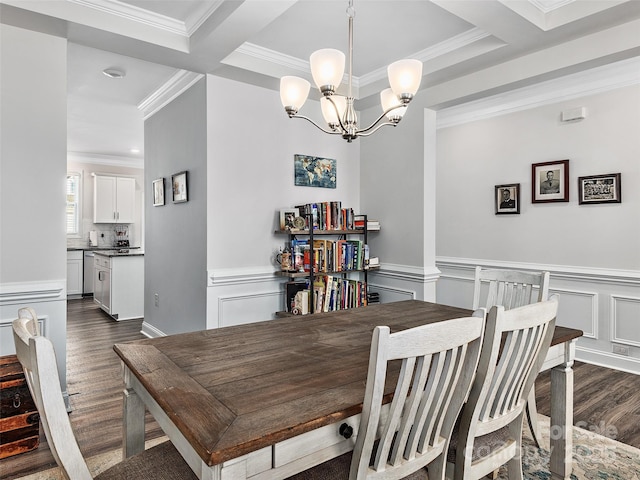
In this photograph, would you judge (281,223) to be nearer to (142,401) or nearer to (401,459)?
(142,401)

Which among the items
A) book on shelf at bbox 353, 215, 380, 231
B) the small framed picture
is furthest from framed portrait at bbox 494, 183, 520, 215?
the small framed picture

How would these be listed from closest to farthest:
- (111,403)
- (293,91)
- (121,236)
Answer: (293,91)
(111,403)
(121,236)

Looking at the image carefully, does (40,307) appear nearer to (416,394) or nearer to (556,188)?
(416,394)

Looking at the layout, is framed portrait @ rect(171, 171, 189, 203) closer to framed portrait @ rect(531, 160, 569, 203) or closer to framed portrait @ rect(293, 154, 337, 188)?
framed portrait @ rect(293, 154, 337, 188)

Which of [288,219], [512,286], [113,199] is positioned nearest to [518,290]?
[512,286]

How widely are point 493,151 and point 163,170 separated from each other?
356 cm

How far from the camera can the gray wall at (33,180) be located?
2.41 meters

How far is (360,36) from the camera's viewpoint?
9.75 ft

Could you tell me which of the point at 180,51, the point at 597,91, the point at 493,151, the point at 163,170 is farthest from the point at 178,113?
the point at 597,91

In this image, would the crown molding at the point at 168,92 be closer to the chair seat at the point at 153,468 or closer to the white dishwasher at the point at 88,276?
the chair seat at the point at 153,468

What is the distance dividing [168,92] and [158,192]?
1.01 metres

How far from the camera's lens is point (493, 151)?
14.7ft

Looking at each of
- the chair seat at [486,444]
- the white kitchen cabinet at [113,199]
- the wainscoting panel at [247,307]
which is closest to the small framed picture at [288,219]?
the wainscoting panel at [247,307]

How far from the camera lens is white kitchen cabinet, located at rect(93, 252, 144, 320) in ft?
17.9
